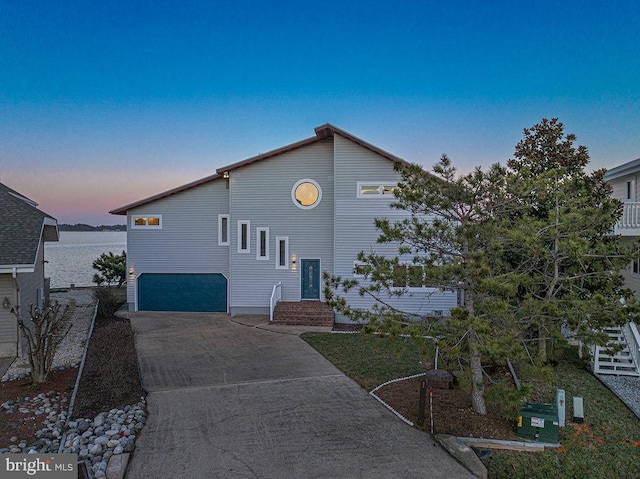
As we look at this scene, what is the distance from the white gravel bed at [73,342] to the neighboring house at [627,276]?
42.0 ft

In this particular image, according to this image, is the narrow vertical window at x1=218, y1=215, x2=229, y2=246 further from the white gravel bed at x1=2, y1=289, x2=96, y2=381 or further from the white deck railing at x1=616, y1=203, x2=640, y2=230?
the white deck railing at x1=616, y1=203, x2=640, y2=230

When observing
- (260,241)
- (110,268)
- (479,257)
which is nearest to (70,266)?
(110,268)

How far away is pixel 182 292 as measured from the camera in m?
18.1

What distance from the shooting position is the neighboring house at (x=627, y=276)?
9.77m

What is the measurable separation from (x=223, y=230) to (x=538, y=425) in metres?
14.9

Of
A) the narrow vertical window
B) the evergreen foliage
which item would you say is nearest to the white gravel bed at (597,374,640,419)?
the evergreen foliage

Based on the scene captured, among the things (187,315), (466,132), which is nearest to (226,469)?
(187,315)

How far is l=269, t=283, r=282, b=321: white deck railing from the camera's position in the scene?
15.3 metres

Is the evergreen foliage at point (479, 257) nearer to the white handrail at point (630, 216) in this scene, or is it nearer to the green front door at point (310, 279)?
the white handrail at point (630, 216)

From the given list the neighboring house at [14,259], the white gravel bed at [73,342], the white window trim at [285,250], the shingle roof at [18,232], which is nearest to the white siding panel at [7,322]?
the neighboring house at [14,259]

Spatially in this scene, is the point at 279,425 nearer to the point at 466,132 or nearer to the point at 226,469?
the point at 226,469

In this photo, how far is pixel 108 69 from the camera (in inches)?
697

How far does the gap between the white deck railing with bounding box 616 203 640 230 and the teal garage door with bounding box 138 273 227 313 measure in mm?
15848

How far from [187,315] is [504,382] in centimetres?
1471
